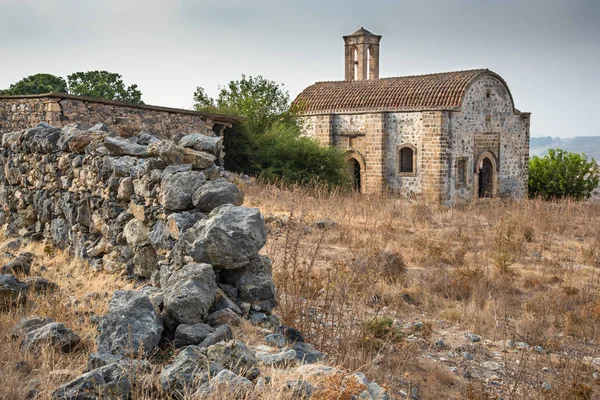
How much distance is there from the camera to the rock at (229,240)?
5418mm

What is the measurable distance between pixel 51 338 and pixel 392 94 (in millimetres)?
22061

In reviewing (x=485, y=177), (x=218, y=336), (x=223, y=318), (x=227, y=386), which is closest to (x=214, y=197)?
(x=223, y=318)

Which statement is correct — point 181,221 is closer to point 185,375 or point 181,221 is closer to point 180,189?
point 180,189

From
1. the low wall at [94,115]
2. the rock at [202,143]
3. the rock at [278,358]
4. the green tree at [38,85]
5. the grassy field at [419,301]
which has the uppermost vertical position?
the green tree at [38,85]

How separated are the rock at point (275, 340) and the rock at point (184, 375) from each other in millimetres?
1014

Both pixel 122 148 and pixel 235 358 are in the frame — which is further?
pixel 122 148

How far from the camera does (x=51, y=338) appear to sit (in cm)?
469

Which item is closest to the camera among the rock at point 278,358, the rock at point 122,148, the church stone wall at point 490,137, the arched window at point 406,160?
the rock at point 278,358

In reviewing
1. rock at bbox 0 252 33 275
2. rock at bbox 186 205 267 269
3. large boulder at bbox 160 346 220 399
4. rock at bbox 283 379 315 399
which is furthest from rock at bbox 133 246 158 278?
rock at bbox 283 379 315 399

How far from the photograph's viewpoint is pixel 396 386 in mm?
5254

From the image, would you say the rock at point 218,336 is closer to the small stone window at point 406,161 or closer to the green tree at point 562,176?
the small stone window at point 406,161

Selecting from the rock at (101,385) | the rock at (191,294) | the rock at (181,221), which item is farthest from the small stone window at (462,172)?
the rock at (101,385)

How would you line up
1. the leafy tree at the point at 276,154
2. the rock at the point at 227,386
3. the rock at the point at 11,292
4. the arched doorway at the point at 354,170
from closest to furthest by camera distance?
the rock at the point at 227,386 < the rock at the point at 11,292 < the leafy tree at the point at 276,154 < the arched doorway at the point at 354,170

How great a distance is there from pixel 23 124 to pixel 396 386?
44.7 feet
